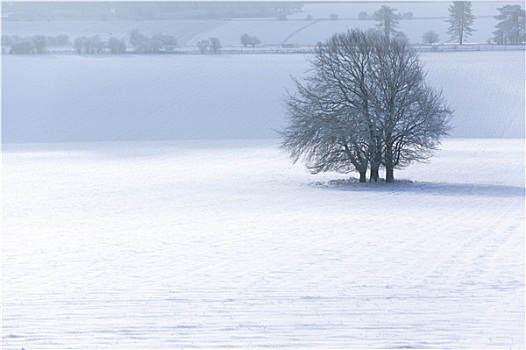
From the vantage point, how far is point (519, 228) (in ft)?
65.9

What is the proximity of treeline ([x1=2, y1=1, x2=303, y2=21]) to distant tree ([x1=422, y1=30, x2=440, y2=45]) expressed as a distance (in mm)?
15740

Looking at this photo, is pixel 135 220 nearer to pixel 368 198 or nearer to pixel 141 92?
pixel 368 198

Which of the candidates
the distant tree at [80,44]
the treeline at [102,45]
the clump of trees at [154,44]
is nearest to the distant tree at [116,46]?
the treeline at [102,45]

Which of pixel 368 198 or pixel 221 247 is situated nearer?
pixel 221 247

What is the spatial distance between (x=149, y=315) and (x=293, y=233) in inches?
330

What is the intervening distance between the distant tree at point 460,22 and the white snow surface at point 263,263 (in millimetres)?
53045

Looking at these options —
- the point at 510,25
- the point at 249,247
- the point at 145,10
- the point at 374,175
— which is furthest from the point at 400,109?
the point at 145,10

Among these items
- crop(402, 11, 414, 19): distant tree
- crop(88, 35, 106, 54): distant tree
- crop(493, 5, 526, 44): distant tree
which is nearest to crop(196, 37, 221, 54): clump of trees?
crop(88, 35, 106, 54): distant tree

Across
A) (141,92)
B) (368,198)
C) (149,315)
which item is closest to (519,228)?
(368,198)

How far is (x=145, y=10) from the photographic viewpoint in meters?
101

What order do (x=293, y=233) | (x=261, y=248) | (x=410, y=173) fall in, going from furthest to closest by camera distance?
(x=410, y=173), (x=293, y=233), (x=261, y=248)

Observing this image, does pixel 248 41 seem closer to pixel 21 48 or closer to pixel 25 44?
pixel 25 44

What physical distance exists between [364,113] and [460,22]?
2231 inches

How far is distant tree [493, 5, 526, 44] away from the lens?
8138 cm
